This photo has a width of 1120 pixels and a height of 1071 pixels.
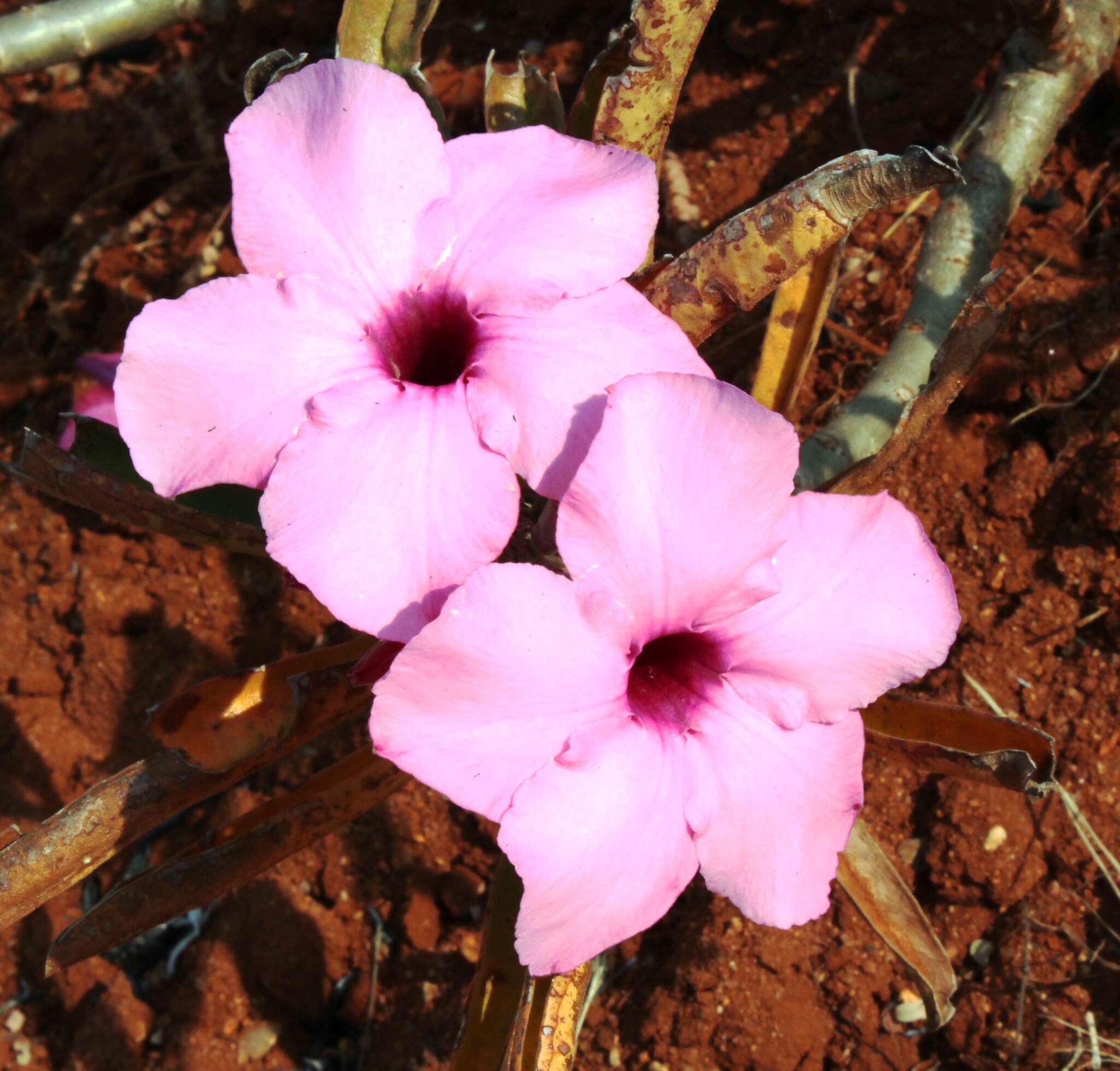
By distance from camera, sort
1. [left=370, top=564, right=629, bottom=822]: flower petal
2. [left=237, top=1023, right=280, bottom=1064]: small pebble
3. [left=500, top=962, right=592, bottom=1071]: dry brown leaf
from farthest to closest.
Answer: [left=237, top=1023, right=280, bottom=1064]: small pebble
[left=500, top=962, right=592, bottom=1071]: dry brown leaf
[left=370, top=564, right=629, bottom=822]: flower petal

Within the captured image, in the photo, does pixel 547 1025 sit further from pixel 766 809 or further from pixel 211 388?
pixel 211 388

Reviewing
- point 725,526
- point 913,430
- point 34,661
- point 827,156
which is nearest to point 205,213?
point 34,661

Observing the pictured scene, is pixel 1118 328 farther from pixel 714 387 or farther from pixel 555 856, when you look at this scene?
pixel 555 856

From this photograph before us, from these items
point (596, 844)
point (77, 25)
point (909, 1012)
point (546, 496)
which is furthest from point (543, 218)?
point (909, 1012)

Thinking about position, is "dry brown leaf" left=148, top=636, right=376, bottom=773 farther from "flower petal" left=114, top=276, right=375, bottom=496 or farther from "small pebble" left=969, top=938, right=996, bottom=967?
"small pebble" left=969, top=938, right=996, bottom=967

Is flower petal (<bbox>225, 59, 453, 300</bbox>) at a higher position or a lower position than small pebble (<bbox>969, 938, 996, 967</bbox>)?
higher

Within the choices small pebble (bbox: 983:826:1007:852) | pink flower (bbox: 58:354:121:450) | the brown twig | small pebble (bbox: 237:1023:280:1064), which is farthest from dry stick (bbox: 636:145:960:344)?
small pebble (bbox: 237:1023:280:1064)

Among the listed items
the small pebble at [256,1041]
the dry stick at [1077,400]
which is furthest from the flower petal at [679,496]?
the small pebble at [256,1041]
